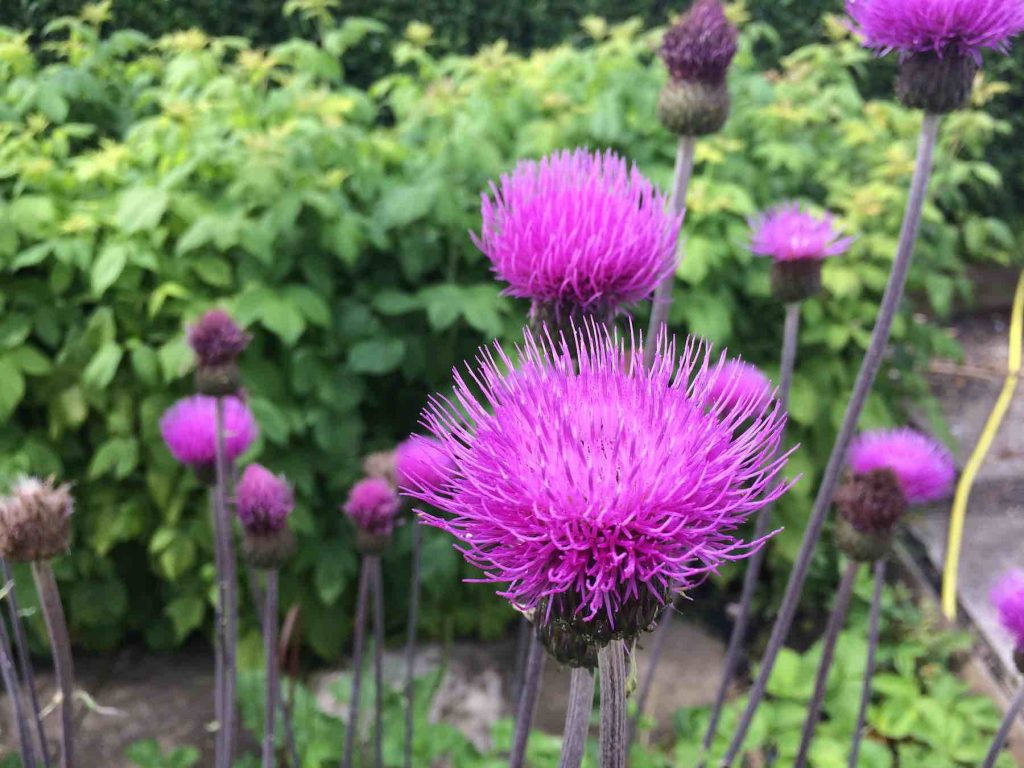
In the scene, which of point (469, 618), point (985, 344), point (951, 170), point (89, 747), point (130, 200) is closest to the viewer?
point (130, 200)

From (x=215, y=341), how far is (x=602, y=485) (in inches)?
52.0

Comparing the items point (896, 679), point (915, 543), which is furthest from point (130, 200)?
point (915, 543)

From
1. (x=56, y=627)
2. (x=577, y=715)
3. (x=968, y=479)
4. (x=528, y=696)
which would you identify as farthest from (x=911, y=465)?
(x=968, y=479)

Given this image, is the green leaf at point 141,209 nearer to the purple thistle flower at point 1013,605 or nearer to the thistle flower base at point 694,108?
the thistle flower base at point 694,108

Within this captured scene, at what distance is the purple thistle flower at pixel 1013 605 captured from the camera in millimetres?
1875

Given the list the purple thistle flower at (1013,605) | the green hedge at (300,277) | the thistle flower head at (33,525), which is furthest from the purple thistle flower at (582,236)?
the green hedge at (300,277)

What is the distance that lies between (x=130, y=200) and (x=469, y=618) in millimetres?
2026

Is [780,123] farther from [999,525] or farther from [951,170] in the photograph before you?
[999,525]

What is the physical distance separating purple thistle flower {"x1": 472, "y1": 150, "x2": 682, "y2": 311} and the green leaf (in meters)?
1.86

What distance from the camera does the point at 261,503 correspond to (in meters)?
1.93

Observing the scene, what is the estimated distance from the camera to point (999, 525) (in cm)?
415

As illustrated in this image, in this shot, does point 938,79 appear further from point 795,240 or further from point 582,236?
point 582,236

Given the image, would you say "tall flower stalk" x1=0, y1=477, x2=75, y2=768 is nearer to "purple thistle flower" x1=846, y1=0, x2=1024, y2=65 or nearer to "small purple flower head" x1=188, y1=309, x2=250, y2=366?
"small purple flower head" x1=188, y1=309, x2=250, y2=366

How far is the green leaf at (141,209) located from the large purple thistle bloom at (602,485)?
2.33 m
